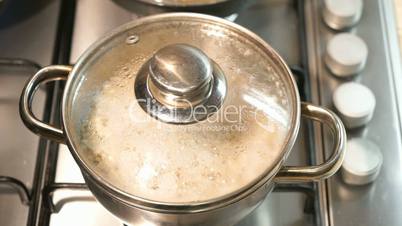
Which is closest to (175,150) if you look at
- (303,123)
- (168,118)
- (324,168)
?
(168,118)

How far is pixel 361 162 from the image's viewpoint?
0.70m

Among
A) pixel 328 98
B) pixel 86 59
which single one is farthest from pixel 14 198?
pixel 328 98

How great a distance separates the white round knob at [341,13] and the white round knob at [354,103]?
11 centimetres

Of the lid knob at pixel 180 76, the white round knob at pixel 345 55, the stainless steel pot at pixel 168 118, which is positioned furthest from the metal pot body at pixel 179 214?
the white round knob at pixel 345 55

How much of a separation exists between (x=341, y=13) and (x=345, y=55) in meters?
0.07

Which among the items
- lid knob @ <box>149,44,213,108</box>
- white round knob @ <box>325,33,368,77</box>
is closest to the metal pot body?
lid knob @ <box>149,44,213,108</box>

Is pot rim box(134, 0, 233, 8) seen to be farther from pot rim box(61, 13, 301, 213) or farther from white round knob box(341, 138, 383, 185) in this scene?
white round knob box(341, 138, 383, 185)

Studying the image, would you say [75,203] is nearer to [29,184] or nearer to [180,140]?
[29,184]

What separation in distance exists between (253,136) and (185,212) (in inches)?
4.5

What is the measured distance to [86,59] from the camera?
622 mm

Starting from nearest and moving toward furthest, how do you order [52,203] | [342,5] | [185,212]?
[185,212]
[52,203]
[342,5]

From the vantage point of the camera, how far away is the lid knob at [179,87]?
56 cm

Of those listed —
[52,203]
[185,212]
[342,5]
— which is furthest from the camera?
[342,5]

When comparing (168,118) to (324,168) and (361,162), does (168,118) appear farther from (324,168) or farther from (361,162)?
(361,162)
